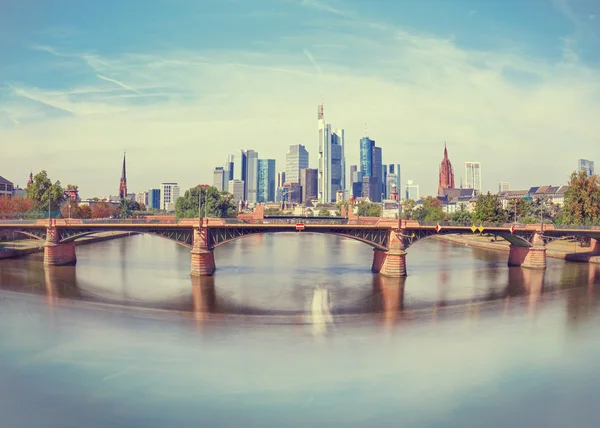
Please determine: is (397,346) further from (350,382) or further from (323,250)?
(323,250)

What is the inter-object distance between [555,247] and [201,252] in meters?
75.4

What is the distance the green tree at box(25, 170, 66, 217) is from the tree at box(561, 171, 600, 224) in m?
115

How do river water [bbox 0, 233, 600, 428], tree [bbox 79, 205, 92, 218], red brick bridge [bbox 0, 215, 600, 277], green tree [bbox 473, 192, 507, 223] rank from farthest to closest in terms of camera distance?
1. tree [bbox 79, 205, 92, 218]
2. green tree [bbox 473, 192, 507, 223]
3. red brick bridge [bbox 0, 215, 600, 277]
4. river water [bbox 0, 233, 600, 428]

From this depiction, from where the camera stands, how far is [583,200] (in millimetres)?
102750

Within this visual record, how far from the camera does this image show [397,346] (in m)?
37.5

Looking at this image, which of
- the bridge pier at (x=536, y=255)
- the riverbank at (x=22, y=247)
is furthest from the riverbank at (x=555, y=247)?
the riverbank at (x=22, y=247)

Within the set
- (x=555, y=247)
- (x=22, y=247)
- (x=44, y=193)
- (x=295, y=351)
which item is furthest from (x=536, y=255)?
(x=44, y=193)

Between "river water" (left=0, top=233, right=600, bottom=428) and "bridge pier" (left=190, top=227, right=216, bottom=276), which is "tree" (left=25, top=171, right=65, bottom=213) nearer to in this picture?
"river water" (left=0, top=233, right=600, bottom=428)

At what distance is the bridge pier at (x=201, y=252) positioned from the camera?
6594cm

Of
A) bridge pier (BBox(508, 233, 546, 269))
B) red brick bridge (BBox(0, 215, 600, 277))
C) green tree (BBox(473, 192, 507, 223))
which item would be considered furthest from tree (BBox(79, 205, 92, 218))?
bridge pier (BBox(508, 233, 546, 269))

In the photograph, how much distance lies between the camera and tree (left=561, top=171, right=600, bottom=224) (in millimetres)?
101188

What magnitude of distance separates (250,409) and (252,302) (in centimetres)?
2542

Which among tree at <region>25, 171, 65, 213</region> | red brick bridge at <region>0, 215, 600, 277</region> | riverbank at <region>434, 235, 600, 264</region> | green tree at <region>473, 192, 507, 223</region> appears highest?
tree at <region>25, 171, 65, 213</region>

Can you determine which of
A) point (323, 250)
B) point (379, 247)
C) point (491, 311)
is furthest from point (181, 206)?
point (491, 311)
